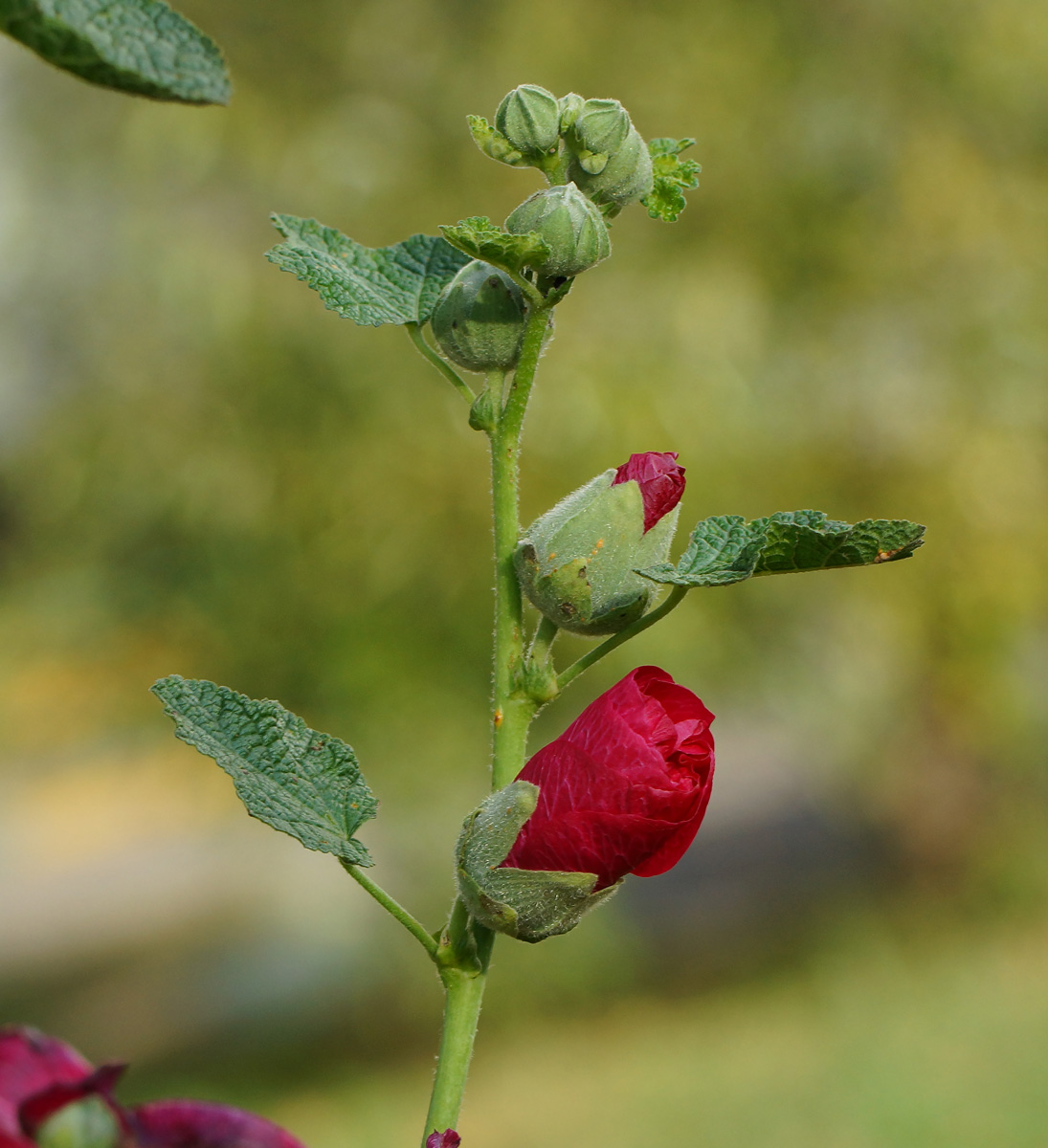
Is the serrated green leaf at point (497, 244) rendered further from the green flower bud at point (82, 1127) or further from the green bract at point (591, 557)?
the green flower bud at point (82, 1127)

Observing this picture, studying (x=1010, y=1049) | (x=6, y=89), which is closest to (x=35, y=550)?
(x=6, y=89)

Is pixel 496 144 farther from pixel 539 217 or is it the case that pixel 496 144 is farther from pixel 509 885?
pixel 509 885

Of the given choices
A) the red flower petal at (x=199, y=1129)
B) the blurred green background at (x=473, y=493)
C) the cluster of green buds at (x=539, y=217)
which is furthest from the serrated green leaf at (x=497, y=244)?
the blurred green background at (x=473, y=493)

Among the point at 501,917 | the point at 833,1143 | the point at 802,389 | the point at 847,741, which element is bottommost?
the point at 501,917

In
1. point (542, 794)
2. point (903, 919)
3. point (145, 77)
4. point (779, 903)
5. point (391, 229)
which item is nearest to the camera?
point (145, 77)

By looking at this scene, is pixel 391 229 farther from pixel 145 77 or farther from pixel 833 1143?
pixel 145 77

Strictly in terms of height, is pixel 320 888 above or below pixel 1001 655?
below

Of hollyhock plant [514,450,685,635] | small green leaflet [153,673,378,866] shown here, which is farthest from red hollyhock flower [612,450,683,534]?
small green leaflet [153,673,378,866]

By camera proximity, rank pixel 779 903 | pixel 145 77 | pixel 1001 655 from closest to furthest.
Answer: pixel 145 77 → pixel 1001 655 → pixel 779 903

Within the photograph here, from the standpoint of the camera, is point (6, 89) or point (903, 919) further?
point (903, 919)
